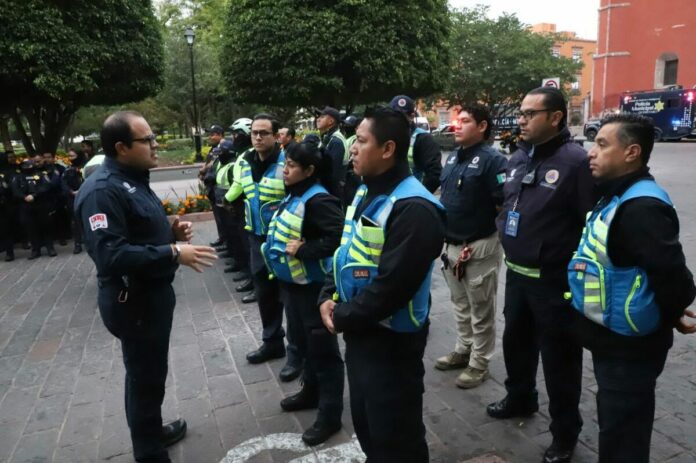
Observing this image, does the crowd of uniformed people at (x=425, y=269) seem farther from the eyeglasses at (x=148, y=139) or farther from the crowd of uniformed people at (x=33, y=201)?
the crowd of uniformed people at (x=33, y=201)

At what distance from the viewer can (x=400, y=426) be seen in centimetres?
222

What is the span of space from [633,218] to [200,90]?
31.4m

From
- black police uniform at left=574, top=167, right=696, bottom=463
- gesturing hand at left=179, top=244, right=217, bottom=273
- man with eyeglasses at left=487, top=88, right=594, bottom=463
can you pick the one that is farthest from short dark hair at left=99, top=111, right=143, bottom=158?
black police uniform at left=574, top=167, right=696, bottom=463

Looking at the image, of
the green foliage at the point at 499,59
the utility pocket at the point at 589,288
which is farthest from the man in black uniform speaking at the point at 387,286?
the green foliage at the point at 499,59

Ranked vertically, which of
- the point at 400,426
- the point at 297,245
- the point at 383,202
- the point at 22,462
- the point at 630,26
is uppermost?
the point at 630,26

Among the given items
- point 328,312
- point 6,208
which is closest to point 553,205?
point 328,312

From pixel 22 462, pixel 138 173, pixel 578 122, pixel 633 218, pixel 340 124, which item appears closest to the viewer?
pixel 633 218

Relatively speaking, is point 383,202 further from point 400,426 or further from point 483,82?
point 483,82

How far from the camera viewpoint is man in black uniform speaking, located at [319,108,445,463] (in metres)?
2.06

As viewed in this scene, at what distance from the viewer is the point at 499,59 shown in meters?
30.9

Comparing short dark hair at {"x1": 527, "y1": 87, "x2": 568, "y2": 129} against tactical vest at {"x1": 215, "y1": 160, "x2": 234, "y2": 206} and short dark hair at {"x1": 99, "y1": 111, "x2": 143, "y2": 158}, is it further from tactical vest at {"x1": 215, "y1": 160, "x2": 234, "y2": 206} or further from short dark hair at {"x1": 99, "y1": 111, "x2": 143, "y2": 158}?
tactical vest at {"x1": 215, "y1": 160, "x2": 234, "y2": 206}

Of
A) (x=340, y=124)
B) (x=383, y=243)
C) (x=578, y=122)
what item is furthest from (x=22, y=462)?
(x=578, y=122)

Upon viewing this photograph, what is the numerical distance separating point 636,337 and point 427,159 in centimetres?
291

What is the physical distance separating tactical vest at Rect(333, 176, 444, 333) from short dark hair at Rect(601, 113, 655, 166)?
35.2 inches
